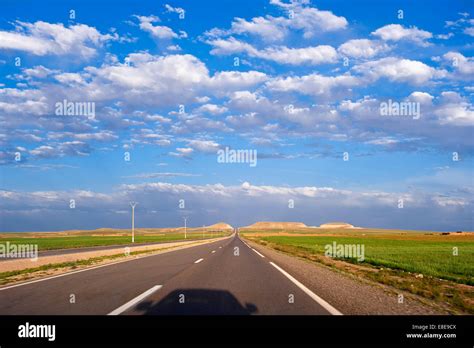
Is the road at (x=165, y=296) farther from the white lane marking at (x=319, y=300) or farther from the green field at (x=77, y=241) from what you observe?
the green field at (x=77, y=241)

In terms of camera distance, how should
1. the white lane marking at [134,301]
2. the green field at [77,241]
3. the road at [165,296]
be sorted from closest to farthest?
the white lane marking at [134,301] → the road at [165,296] → the green field at [77,241]

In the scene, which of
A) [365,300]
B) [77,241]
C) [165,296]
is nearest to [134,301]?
[165,296]

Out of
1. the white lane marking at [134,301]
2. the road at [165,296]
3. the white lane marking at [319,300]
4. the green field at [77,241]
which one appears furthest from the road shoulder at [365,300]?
the green field at [77,241]

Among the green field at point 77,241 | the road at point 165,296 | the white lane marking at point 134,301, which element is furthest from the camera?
the green field at point 77,241

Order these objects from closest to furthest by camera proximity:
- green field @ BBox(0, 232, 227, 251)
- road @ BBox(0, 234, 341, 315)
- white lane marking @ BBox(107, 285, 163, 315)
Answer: white lane marking @ BBox(107, 285, 163, 315) → road @ BBox(0, 234, 341, 315) → green field @ BBox(0, 232, 227, 251)

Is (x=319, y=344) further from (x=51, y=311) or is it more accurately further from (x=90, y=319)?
(x=51, y=311)

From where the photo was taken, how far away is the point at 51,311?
7855 millimetres

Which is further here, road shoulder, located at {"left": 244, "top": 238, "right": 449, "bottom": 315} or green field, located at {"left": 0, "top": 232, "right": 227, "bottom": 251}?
green field, located at {"left": 0, "top": 232, "right": 227, "bottom": 251}

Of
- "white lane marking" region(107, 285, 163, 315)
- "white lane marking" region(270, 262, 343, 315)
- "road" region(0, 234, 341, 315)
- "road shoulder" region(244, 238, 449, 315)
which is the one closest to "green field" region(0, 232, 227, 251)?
"road" region(0, 234, 341, 315)

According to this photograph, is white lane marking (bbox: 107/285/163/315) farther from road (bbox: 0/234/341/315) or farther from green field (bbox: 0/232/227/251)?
green field (bbox: 0/232/227/251)

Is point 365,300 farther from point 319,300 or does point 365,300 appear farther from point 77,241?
point 77,241

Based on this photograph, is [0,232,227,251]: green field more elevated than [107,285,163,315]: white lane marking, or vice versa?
[107,285,163,315]: white lane marking

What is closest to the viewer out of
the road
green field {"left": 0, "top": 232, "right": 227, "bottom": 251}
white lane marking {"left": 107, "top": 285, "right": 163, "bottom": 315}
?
white lane marking {"left": 107, "top": 285, "right": 163, "bottom": 315}

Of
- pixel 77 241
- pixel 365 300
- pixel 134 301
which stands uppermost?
pixel 134 301
